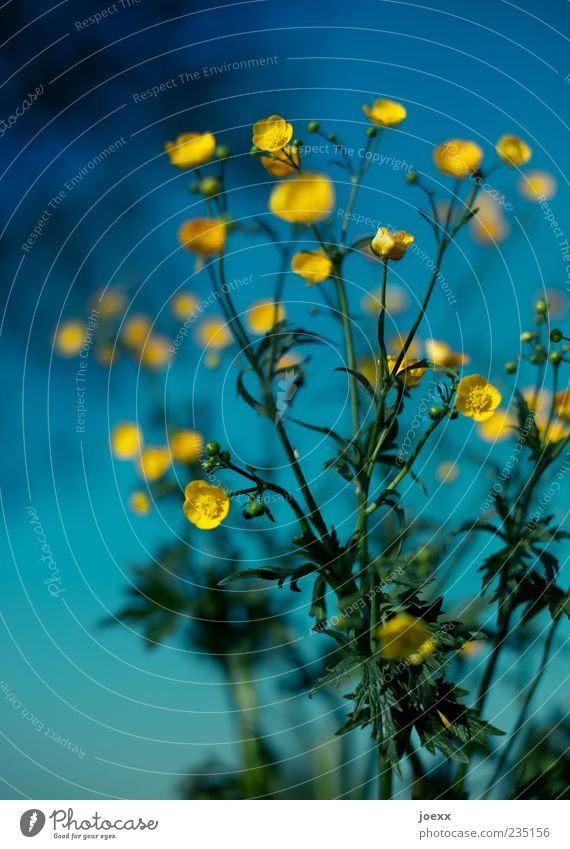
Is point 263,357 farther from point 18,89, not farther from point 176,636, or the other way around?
point 18,89

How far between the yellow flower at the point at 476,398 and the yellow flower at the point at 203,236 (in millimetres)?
302

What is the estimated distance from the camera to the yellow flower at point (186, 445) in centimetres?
121

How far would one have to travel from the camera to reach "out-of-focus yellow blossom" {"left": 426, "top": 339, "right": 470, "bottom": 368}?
1.10 metres

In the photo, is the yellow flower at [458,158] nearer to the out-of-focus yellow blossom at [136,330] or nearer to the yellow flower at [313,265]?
the yellow flower at [313,265]

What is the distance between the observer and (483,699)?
3.75 feet

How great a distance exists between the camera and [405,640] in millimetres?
981

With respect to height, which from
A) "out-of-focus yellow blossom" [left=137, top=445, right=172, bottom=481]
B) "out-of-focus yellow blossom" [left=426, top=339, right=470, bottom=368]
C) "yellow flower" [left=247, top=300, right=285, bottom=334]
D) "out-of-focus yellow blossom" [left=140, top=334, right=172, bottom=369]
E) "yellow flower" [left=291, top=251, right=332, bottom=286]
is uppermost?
"out-of-focus yellow blossom" [left=140, top=334, right=172, bottom=369]

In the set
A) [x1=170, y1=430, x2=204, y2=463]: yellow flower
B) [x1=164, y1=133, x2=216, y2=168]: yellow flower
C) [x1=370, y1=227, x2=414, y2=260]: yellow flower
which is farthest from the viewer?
[x1=170, y1=430, x2=204, y2=463]: yellow flower

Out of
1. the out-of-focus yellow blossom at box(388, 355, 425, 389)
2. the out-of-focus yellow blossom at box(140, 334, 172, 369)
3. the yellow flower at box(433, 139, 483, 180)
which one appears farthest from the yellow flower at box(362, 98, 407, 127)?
the out-of-focus yellow blossom at box(140, 334, 172, 369)

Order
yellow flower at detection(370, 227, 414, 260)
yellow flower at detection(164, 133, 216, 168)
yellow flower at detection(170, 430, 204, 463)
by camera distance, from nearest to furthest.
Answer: yellow flower at detection(370, 227, 414, 260), yellow flower at detection(164, 133, 216, 168), yellow flower at detection(170, 430, 204, 463)

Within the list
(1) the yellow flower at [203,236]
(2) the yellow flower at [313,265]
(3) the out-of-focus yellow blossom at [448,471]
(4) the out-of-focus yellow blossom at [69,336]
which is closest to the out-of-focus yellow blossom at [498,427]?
(3) the out-of-focus yellow blossom at [448,471]

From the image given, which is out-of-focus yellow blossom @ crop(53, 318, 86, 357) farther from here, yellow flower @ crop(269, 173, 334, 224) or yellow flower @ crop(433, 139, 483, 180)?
yellow flower @ crop(433, 139, 483, 180)

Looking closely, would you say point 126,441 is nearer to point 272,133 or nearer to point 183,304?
point 183,304

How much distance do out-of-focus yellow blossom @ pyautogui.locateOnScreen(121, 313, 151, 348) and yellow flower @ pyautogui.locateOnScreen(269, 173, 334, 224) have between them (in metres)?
0.27
